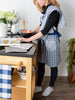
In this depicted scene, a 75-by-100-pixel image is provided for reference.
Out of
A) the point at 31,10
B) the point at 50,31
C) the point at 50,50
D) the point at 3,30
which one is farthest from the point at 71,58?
the point at 3,30

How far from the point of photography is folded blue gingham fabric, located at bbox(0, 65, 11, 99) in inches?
50.0

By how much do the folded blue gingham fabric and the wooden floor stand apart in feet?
2.38

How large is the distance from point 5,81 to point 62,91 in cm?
111

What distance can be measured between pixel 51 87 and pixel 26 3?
1.31 m

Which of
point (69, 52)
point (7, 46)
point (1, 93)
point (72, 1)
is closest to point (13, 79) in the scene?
point (1, 93)

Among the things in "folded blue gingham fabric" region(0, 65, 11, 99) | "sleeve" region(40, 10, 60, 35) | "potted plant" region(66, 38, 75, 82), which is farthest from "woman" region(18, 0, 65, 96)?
"potted plant" region(66, 38, 75, 82)

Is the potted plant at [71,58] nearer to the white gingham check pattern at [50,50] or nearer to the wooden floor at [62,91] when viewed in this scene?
the wooden floor at [62,91]

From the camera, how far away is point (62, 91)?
7.09ft

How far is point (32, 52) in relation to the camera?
1262 mm

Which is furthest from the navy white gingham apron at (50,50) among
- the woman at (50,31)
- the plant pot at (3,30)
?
the plant pot at (3,30)

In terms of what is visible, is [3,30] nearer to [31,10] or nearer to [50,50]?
[50,50]

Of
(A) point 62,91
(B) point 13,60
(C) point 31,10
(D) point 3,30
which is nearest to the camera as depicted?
(B) point 13,60

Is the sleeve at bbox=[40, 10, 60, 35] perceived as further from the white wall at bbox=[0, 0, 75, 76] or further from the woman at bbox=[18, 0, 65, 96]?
the white wall at bbox=[0, 0, 75, 76]

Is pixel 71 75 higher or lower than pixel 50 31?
lower
